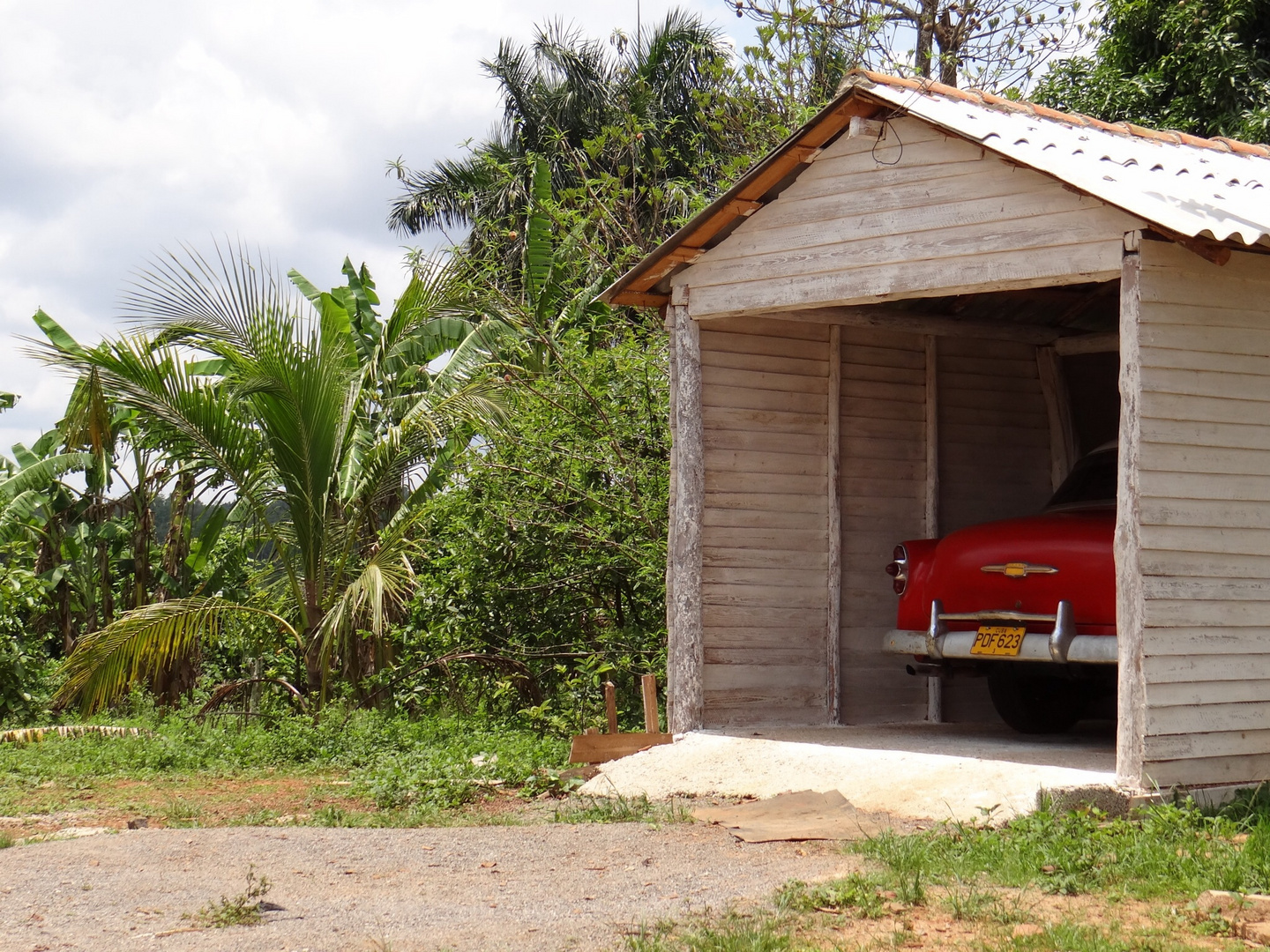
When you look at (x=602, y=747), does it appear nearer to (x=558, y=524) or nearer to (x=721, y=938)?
(x=558, y=524)

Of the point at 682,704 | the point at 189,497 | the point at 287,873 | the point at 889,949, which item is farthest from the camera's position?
the point at 189,497

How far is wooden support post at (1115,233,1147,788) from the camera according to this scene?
6.61 metres

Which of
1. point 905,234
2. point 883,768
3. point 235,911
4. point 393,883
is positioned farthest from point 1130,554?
point 235,911

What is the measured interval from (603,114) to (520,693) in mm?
18474

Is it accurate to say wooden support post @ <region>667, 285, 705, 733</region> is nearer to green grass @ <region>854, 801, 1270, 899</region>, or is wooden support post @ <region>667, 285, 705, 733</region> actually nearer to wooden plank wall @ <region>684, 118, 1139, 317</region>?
wooden plank wall @ <region>684, 118, 1139, 317</region>

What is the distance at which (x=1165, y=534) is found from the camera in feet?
22.2

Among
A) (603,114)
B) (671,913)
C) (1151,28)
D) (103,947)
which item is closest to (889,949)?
(671,913)

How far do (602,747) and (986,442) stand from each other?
3.99 meters

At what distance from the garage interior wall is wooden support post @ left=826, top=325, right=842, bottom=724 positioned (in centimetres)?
287

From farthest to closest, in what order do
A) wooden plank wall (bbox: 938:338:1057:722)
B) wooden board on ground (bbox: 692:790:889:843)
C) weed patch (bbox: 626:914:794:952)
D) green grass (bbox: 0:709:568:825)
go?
wooden plank wall (bbox: 938:338:1057:722), green grass (bbox: 0:709:568:825), wooden board on ground (bbox: 692:790:889:843), weed patch (bbox: 626:914:794:952)

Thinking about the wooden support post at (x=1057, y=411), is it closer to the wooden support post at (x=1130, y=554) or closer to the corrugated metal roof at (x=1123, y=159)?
the corrugated metal roof at (x=1123, y=159)

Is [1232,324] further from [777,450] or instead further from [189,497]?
[189,497]

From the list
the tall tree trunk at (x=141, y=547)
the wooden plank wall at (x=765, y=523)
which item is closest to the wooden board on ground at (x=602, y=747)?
the wooden plank wall at (x=765, y=523)

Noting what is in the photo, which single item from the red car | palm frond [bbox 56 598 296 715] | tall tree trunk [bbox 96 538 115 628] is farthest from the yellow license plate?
tall tree trunk [bbox 96 538 115 628]
